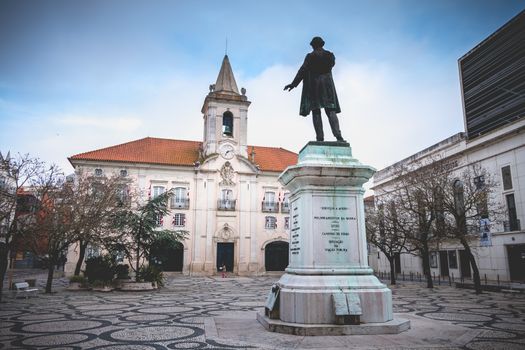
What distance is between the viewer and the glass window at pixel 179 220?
36812 millimetres

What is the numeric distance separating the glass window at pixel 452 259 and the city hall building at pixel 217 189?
14.9 meters

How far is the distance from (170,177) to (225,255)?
9.25 metres

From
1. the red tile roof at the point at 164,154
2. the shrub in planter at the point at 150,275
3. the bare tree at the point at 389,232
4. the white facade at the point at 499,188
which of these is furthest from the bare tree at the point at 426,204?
the red tile roof at the point at 164,154

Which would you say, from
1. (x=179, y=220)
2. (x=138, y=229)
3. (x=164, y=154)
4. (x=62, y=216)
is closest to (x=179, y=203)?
(x=179, y=220)

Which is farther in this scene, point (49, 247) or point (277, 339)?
point (49, 247)

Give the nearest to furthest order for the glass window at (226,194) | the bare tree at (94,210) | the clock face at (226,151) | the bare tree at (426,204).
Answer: the bare tree at (94,210)
the bare tree at (426,204)
the glass window at (226,194)
the clock face at (226,151)

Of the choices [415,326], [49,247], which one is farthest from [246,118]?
[415,326]

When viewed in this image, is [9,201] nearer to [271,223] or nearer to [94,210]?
[94,210]

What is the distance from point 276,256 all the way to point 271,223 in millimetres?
3376

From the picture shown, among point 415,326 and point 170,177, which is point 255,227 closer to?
point 170,177

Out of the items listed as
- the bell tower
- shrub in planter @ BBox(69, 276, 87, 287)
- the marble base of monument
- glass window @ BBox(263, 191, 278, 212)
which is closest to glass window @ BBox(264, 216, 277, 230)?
glass window @ BBox(263, 191, 278, 212)

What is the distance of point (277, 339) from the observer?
6289 mm

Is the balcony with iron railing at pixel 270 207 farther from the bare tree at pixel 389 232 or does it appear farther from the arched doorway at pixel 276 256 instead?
the bare tree at pixel 389 232

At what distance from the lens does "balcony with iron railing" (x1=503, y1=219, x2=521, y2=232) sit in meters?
24.9
